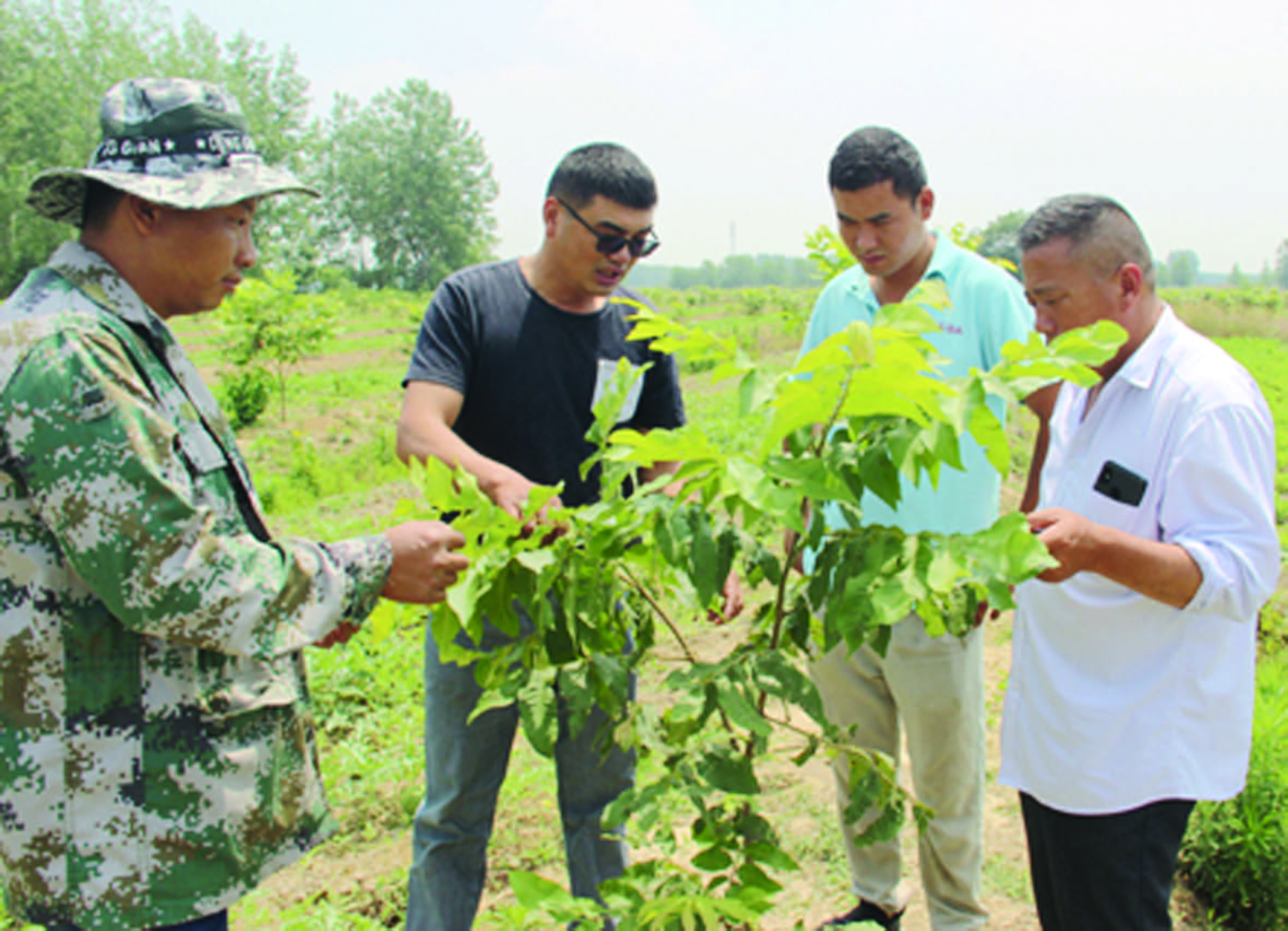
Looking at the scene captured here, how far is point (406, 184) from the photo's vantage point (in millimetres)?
56062

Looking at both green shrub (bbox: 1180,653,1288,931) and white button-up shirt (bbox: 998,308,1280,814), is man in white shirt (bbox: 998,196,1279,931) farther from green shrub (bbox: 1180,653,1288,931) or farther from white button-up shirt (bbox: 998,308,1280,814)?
green shrub (bbox: 1180,653,1288,931)

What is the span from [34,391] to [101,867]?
787 millimetres

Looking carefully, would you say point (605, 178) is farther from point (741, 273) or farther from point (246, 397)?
point (741, 273)

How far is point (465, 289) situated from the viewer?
251 centimetres

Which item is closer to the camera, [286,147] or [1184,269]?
[286,147]

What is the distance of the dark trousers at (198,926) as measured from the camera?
1.54m

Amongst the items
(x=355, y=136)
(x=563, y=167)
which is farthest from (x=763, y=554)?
(x=355, y=136)

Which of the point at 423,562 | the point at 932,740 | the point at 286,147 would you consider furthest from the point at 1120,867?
the point at 286,147

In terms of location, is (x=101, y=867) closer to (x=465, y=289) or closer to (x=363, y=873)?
(x=465, y=289)

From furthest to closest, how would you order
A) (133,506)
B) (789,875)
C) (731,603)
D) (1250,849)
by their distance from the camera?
1. (789,875)
2. (1250,849)
3. (731,603)
4. (133,506)

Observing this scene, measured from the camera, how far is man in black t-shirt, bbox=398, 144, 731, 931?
2395 millimetres

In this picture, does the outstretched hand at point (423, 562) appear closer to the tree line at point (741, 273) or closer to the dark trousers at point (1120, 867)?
the dark trousers at point (1120, 867)

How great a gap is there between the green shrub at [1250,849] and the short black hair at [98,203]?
3456 millimetres

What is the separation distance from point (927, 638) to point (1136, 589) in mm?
834
